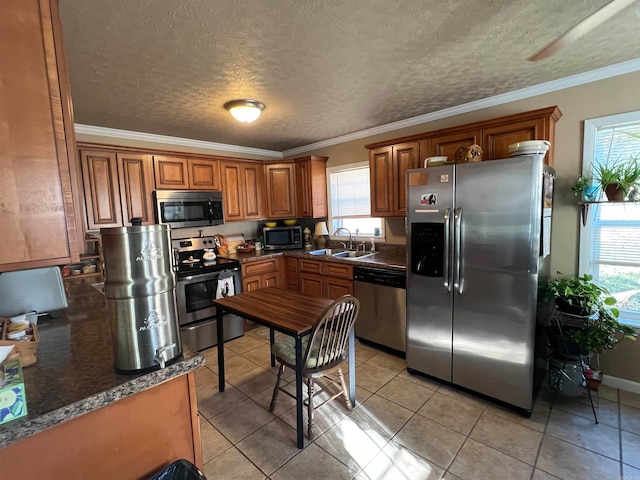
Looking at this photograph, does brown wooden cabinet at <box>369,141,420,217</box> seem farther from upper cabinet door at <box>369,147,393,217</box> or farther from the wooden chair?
the wooden chair

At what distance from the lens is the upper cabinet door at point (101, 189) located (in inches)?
121

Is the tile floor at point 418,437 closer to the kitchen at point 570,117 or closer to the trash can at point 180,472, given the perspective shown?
Result: the kitchen at point 570,117

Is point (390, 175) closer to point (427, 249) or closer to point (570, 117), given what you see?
point (427, 249)

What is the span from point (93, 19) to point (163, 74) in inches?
24.4

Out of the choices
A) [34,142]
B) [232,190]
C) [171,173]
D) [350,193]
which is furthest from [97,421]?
[350,193]

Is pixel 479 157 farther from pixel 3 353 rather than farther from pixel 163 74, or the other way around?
pixel 3 353

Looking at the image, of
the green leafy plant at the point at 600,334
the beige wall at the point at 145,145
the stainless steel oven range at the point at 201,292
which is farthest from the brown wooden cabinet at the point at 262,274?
the green leafy plant at the point at 600,334

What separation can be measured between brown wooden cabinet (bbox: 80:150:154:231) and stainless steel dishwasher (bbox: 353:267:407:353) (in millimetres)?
2508

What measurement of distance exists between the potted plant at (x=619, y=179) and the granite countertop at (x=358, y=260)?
5.37 feet

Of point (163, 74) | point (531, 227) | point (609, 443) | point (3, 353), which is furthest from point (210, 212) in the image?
point (609, 443)

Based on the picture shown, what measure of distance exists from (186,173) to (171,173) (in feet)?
0.55

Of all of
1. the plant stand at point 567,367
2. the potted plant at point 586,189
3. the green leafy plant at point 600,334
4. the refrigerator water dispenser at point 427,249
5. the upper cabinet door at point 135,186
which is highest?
the upper cabinet door at point 135,186

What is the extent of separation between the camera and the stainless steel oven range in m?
3.33

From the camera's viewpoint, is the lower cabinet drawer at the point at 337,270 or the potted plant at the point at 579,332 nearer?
the potted plant at the point at 579,332
